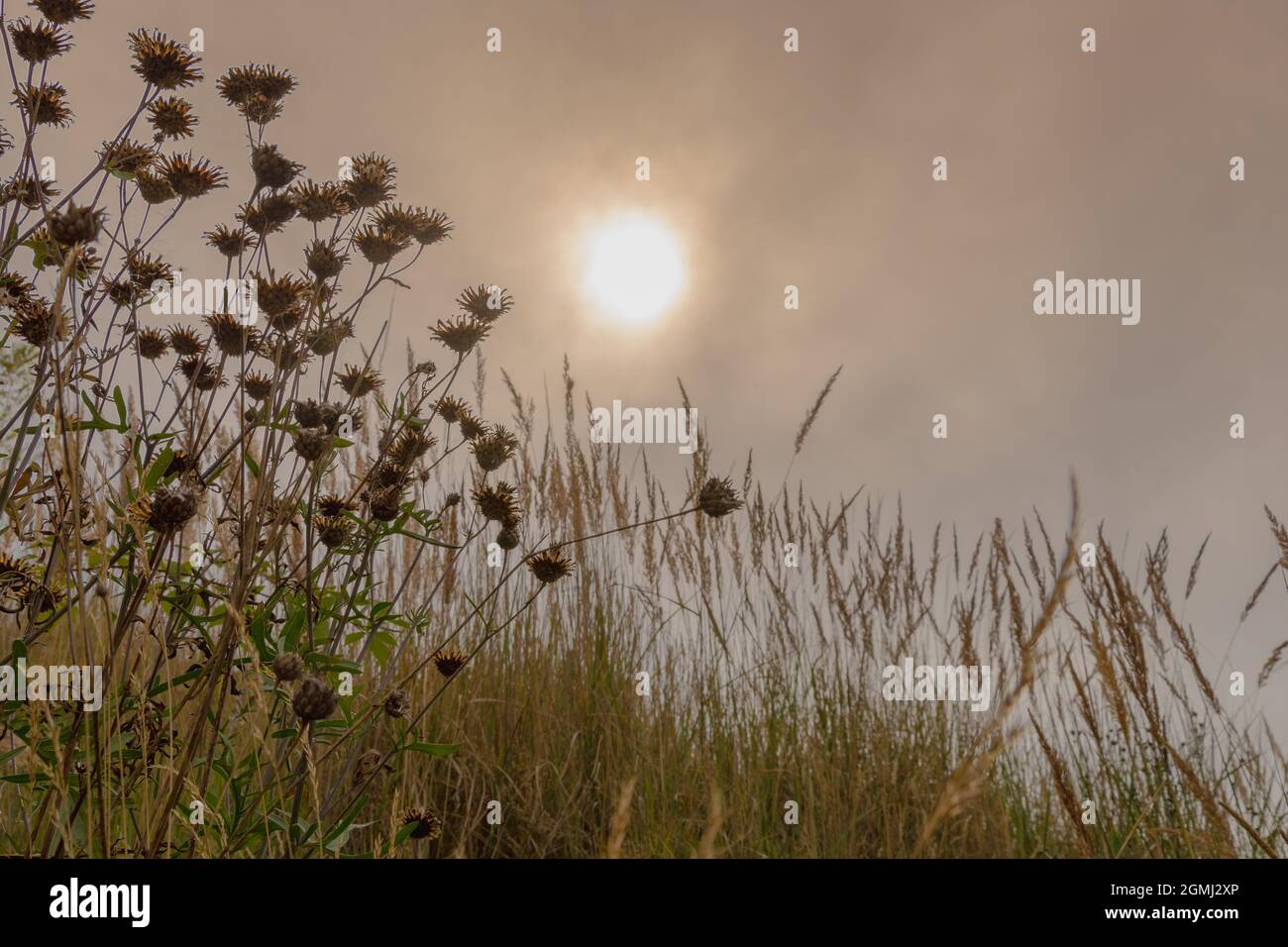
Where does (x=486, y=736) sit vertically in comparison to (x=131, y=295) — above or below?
below

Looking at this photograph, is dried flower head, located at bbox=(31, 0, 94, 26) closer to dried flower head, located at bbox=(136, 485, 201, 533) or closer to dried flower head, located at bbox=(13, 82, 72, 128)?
dried flower head, located at bbox=(13, 82, 72, 128)

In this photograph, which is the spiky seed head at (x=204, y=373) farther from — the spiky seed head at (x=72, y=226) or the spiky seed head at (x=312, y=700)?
the spiky seed head at (x=312, y=700)

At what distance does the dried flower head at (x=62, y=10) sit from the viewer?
1.43m

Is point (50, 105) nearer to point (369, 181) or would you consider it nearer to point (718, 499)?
point (369, 181)

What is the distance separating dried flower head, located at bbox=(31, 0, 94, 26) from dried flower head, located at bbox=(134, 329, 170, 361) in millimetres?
524

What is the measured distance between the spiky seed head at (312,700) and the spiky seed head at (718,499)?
0.66 metres

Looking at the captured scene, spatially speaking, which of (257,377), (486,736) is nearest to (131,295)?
(257,377)

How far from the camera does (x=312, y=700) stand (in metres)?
1.05

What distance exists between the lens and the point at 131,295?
4.85 ft

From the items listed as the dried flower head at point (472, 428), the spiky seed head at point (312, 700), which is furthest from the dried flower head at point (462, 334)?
the spiky seed head at point (312, 700)

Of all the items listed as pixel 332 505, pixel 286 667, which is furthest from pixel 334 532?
pixel 286 667

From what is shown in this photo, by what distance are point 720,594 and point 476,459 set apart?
1.58 m

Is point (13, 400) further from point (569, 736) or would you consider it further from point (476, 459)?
point (476, 459)

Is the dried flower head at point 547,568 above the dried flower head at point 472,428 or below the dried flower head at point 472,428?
below
